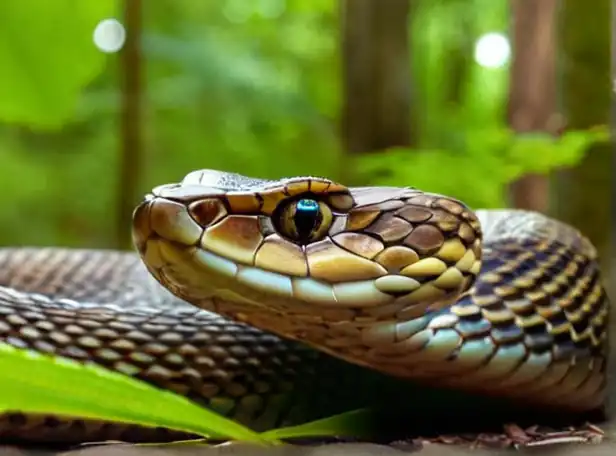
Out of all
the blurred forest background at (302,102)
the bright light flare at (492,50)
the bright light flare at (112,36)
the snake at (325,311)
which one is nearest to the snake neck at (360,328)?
the snake at (325,311)

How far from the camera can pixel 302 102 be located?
2.80 metres

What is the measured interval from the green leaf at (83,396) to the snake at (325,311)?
5.2 inches

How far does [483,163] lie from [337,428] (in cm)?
105

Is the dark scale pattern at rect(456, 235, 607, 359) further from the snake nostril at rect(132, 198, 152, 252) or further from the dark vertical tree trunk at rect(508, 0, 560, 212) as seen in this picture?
the dark vertical tree trunk at rect(508, 0, 560, 212)

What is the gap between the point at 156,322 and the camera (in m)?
1.11

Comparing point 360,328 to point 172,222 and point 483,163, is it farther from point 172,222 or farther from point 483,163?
point 483,163

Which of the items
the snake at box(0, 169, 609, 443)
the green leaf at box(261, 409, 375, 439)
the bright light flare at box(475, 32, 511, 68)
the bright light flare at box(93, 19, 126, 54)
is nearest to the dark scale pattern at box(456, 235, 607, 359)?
the snake at box(0, 169, 609, 443)

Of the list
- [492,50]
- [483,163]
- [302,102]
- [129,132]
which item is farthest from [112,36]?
[492,50]

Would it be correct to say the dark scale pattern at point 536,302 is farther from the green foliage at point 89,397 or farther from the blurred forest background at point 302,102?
the blurred forest background at point 302,102

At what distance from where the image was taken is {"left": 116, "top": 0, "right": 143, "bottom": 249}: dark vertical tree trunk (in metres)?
2.30

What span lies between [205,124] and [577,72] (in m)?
1.54

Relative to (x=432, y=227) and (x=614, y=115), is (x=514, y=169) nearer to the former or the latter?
(x=614, y=115)

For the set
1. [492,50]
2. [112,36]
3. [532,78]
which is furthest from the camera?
[492,50]

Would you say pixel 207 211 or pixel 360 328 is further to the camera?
pixel 360 328
